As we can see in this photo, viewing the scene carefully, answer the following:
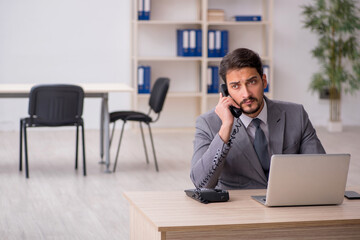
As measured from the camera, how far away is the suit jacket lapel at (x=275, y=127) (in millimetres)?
2631

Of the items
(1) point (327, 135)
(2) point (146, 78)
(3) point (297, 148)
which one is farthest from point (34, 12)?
(3) point (297, 148)

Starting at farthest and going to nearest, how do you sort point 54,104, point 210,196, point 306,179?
point 54,104
point 210,196
point 306,179

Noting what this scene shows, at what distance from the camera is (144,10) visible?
796cm

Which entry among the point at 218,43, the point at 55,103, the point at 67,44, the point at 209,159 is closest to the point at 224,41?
the point at 218,43

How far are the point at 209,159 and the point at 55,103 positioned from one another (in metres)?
3.11

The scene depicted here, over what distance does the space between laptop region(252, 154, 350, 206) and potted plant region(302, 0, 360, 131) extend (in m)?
6.13

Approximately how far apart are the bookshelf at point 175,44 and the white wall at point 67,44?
0.70 ft

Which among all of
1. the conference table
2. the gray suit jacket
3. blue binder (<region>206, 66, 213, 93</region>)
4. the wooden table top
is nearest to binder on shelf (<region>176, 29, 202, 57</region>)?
blue binder (<region>206, 66, 213, 93</region>)

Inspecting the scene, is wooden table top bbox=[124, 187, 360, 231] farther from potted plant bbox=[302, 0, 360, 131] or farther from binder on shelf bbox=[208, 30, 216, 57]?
potted plant bbox=[302, 0, 360, 131]

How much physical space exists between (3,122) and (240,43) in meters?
3.33

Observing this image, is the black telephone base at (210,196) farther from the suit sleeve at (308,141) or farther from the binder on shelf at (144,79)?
the binder on shelf at (144,79)

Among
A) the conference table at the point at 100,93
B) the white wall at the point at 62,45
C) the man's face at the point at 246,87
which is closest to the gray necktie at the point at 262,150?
the man's face at the point at 246,87

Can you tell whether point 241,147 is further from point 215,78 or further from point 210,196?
point 215,78

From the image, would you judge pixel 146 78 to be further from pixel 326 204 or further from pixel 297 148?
pixel 326 204
